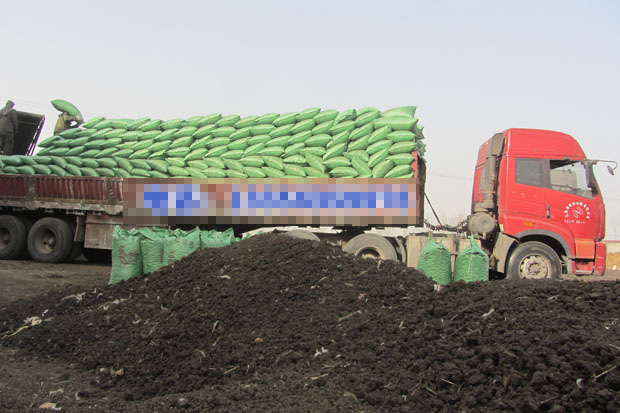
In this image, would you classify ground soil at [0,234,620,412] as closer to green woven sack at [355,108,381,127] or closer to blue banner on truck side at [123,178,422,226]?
blue banner on truck side at [123,178,422,226]

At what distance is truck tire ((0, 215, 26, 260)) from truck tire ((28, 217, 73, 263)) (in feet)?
0.96

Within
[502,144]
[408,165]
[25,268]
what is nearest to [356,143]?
[408,165]

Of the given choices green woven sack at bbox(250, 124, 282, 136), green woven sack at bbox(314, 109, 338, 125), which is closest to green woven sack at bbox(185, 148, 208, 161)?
green woven sack at bbox(250, 124, 282, 136)

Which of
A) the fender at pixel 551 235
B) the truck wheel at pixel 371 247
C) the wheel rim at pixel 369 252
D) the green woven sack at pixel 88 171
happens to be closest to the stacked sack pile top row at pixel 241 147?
the green woven sack at pixel 88 171

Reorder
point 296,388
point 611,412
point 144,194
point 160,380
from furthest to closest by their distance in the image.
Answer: point 144,194, point 160,380, point 296,388, point 611,412

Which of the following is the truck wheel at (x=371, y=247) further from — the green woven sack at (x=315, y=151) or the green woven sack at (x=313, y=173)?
the green woven sack at (x=315, y=151)

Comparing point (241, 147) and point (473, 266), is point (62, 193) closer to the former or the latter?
point (241, 147)

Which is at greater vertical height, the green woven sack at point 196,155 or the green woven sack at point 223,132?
the green woven sack at point 223,132

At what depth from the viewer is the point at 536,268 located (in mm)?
8656

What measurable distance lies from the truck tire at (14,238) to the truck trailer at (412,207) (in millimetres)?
1907

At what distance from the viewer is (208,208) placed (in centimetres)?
999

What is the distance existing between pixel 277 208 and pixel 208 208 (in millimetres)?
A: 1358

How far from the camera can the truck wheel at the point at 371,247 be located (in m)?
9.20

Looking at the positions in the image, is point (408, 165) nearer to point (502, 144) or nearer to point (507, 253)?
point (502, 144)
